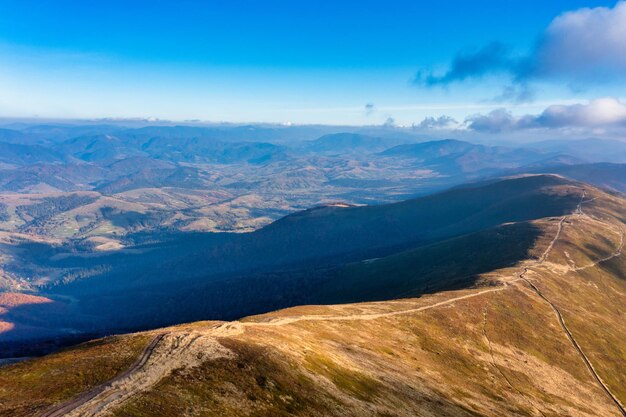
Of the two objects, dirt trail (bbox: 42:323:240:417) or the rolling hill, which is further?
the rolling hill

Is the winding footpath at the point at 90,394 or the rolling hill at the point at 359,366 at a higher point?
the winding footpath at the point at 90,394

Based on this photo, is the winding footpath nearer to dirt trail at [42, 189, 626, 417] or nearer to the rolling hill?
dirt trail at [42, 189, 626, 417]

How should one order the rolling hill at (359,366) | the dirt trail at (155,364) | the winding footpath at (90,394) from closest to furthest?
the winding footpath at (90,394)
the dirt trail at (155,364)
the rolling hill at (359,366)

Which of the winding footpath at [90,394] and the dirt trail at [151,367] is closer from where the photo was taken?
the winding footpath at [90,394]

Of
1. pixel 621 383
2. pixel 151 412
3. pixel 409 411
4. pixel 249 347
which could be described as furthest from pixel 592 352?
pixel 151 412

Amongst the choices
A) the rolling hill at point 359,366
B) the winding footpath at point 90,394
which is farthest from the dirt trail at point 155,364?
the rolling hill at point 359,366

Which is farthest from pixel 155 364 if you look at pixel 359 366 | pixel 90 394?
pixel 359 366

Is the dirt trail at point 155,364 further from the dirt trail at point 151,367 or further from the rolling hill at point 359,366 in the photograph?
the rolling hill at point 359,366

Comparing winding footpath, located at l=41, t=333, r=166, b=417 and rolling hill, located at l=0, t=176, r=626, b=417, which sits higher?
winding footpath, located at l=41, t=333, r=166, b=417

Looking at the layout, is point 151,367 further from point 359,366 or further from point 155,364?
point 359,366

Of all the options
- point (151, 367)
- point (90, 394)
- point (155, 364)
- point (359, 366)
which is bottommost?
point (359, 366)

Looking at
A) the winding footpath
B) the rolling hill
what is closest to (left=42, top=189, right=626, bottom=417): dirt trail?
the winding footpath

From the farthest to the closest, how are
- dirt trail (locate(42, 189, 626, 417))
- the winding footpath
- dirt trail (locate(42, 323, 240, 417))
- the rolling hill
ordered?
the rolling hill < dirt trail (locate(42, 189, 626, 417)) < dirt trail (locate(42, 323, 240, 417)) < the winding footpath
